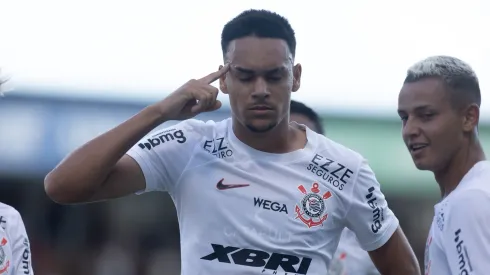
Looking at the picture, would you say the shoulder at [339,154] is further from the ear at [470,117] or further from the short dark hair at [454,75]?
the ear at [470,117]

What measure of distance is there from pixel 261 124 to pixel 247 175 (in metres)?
0.28

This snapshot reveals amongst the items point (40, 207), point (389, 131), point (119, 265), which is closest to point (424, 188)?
point (389, 131)

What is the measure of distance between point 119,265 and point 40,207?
4.71ft

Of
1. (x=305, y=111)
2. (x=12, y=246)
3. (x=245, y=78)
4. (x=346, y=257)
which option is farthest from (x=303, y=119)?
(x=12, y=246)

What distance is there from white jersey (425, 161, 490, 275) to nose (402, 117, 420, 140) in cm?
31

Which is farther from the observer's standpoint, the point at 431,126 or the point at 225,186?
the point at 225,186

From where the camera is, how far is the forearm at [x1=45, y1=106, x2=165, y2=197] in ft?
17.1

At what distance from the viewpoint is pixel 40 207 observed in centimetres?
1591

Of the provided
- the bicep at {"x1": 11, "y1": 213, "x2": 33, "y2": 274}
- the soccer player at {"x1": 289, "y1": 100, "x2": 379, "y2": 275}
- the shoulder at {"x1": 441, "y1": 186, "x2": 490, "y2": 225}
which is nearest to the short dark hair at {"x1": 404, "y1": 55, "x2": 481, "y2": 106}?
the shoulder at {"x1": 441, "y1": 186, "x2": 490, "y2": 225}

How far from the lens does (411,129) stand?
4930 mm

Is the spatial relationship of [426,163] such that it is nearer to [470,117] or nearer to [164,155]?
[470,117]

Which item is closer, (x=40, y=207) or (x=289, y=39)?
(x=289, y=39)

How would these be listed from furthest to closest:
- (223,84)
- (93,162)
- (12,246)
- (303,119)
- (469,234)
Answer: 1. (303,119)
2. (12,246)
3. (223,84)
4. (93,162)
5. (469,234)

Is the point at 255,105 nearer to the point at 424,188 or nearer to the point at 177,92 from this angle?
the point at 177,92
